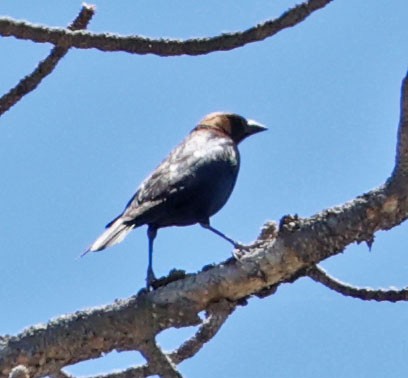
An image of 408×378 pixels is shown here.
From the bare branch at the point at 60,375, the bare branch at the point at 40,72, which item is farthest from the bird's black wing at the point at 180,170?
the bare branch at the point at 60,375

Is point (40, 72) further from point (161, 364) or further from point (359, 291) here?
point (359, 291)

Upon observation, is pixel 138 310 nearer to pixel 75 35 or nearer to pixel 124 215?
pixel 75 35

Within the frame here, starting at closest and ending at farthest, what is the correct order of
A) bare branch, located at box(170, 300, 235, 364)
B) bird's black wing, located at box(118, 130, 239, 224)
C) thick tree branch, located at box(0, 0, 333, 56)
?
1. thick tree branch, located at box(0, 0, 333, 56)
2. bare branch, located at box(170, 300, 235, 364)
3. bird's black wing, located at box(118, 130, 239, 224)

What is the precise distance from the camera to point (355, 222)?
141 inches

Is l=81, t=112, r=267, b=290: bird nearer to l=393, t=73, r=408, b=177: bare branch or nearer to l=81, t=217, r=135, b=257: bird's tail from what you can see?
l=81, t=217, r=135, b=257: bird's tail

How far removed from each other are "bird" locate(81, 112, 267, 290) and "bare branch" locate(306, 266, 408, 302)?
1265 mm

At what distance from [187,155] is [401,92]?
2.92 metres

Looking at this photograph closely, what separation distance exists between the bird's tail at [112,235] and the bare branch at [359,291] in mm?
1651

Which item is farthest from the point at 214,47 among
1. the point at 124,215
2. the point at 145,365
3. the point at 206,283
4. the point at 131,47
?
the point at 124,215

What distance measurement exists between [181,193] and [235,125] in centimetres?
203

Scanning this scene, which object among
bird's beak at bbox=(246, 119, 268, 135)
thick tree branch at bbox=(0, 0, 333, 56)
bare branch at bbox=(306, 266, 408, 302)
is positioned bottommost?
bare branch at bbox=(306, 266, 408, 302)

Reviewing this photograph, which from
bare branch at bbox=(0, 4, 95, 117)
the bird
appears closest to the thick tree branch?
bare branch at bbox=(0, 4, 95, 117)

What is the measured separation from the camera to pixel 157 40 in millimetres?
3375

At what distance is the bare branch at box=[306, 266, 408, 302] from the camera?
395 cm
